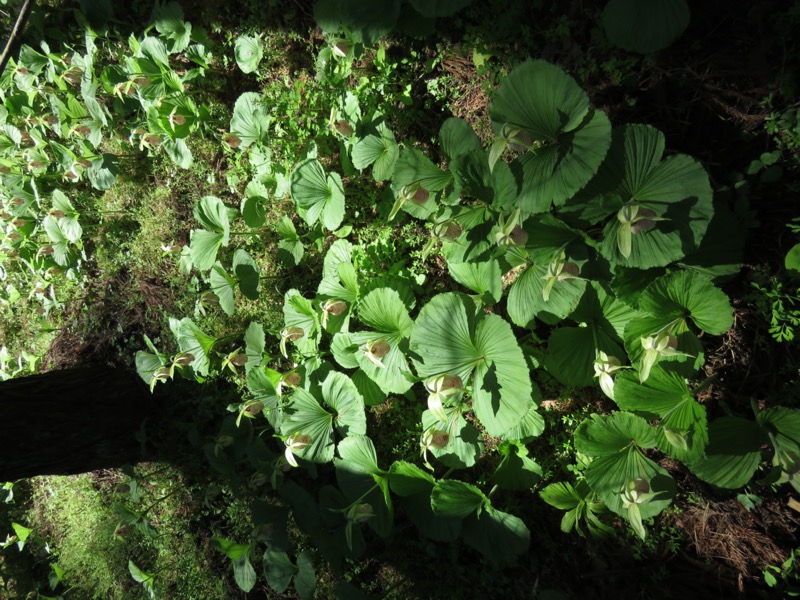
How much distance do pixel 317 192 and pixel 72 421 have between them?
204 centimetres

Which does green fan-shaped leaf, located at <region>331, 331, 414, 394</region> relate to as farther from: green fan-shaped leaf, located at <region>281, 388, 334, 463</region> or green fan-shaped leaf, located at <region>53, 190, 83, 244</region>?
green fan-shaped leaf, located at <region>53, 190, 83, 244</region>

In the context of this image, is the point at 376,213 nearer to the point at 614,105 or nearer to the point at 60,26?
the point at 614,105

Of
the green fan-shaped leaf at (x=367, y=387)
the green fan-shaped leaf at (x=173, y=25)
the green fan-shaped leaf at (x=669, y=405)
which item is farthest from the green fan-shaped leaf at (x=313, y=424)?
the green fan-shaped leaf at (x=173, y=25)

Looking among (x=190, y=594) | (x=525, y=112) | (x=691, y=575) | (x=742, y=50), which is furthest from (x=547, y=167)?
(x=190, y=594)

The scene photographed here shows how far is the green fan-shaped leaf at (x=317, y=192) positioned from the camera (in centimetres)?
229

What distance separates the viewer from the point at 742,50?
1.61 metres

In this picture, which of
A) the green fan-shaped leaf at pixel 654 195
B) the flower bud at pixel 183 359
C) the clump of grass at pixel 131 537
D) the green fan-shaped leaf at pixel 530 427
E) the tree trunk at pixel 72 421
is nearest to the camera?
the green fan-shaped leaf at pixel 654 195

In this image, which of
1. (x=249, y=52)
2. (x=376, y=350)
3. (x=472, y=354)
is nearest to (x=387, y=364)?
(x=376, y=350)

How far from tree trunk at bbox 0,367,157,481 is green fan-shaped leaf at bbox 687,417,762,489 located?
2.98 metres

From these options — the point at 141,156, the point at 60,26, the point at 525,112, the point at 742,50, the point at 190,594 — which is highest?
the point at 742,50

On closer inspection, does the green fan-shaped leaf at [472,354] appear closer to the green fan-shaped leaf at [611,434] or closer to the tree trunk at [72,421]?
the green fan-shaped leaf at [611,434]

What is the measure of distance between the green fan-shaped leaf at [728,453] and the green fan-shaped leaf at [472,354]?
0.53 m

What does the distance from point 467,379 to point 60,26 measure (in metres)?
3.99

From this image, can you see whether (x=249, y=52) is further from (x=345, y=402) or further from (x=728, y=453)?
(x=728, y=453)
